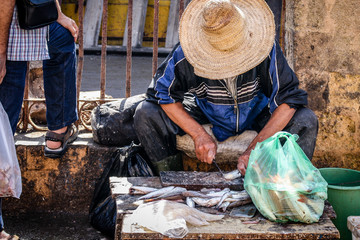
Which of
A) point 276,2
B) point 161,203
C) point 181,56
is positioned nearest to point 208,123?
point 181,56

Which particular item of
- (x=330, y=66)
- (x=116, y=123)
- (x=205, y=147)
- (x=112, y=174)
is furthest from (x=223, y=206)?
(x=330, y=66)

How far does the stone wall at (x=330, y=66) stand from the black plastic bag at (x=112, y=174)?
135cm

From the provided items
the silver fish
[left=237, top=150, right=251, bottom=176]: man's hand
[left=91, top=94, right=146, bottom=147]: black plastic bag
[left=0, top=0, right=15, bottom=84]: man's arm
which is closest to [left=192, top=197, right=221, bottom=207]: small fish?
the silver fish

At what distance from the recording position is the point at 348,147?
3820mm

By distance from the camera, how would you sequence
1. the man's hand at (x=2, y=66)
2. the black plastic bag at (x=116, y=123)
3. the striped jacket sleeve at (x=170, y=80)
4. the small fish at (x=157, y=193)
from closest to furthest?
the small fish at (x=157, y=193), the man's hand at (x=2, y=66), the striped jacket sleeve at (x=170, y=80), the black plastic bag at (x=116, y=123)

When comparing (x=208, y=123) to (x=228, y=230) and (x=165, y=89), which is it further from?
(x=228, y=230)

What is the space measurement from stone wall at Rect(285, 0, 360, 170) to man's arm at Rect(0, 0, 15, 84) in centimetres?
203

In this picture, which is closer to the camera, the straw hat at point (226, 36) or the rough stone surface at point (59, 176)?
the straw hat at point (226, 36)

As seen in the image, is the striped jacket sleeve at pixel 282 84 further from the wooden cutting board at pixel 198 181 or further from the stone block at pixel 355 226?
the stone block at pixel 355 226

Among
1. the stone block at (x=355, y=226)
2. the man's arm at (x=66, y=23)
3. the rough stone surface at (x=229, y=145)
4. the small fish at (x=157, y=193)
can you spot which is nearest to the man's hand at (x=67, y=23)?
the man's arm at (x=66, y=23)

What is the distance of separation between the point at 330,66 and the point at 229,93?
0.94 m

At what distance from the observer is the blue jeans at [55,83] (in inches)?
122

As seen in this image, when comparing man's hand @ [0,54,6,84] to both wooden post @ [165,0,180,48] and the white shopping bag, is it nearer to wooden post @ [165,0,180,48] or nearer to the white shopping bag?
the white shopping bag

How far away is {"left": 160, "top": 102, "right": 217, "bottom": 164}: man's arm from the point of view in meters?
3.24
